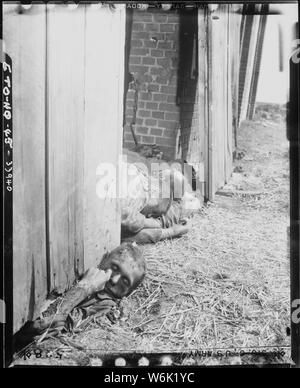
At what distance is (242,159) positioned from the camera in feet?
8.06

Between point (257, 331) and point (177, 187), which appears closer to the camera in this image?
point (257, 331)

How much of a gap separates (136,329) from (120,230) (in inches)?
23.6

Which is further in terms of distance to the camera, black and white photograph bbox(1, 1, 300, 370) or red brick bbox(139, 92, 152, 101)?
red brick bbox(139, 92, 152, 101)

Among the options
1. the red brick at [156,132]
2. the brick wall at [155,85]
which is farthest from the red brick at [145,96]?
the red brick at [156,132]

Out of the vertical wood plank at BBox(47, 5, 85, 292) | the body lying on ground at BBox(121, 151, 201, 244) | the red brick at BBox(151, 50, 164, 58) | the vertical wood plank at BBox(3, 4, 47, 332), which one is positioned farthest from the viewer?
the red brick at BBox(151, 50, 164, 58)

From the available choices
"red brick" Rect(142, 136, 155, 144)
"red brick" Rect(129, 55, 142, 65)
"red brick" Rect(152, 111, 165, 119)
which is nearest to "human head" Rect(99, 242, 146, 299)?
"red brick" Rect(142, 136, 155, 144)

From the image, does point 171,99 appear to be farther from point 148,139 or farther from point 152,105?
point 148,139

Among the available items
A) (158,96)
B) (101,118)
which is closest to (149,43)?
(158,96)

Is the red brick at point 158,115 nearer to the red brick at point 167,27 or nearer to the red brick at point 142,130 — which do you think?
the red brick at point 142,130

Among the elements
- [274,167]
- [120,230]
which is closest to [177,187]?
[120,230]

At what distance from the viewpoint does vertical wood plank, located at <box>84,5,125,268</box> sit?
6.47ft

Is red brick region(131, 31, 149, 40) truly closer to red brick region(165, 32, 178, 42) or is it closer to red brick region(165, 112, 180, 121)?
red brick region(165, 32, 178, 42)

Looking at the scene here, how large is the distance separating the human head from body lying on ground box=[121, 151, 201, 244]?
0.16m
